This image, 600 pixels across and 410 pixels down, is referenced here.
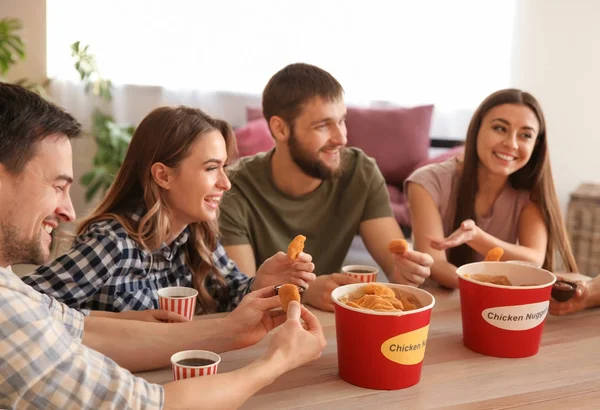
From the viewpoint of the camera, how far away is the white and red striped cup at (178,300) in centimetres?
140

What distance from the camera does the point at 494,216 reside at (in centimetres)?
228

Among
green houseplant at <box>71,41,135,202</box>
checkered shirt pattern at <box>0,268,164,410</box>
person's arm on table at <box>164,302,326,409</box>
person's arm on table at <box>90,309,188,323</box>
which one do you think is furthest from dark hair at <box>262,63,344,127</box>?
green houseplant at <box>71,41,135,202</box>

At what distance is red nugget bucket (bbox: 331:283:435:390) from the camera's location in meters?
1.15

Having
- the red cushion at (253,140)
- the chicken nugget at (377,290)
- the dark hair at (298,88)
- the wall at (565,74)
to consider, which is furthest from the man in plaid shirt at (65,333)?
the wall at (565,74)

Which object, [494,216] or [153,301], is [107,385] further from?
[494,216]

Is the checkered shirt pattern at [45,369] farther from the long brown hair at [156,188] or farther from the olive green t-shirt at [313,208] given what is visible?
the olive green t-shirt at [313,208]

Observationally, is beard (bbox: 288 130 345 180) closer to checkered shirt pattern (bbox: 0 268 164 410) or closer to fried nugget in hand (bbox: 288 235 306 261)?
fried nugget in hand (bbox: 288 235 306 261)

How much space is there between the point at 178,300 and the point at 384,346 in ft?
1.48

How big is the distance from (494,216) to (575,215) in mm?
2430

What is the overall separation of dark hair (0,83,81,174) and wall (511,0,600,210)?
13.0 ft

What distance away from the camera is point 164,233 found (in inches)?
64.9

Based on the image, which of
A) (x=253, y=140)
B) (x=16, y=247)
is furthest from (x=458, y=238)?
(x=253, y=140)

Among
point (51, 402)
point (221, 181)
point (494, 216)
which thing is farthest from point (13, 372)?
point (494, 216)

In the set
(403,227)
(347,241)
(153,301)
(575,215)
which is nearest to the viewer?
(153,301)
